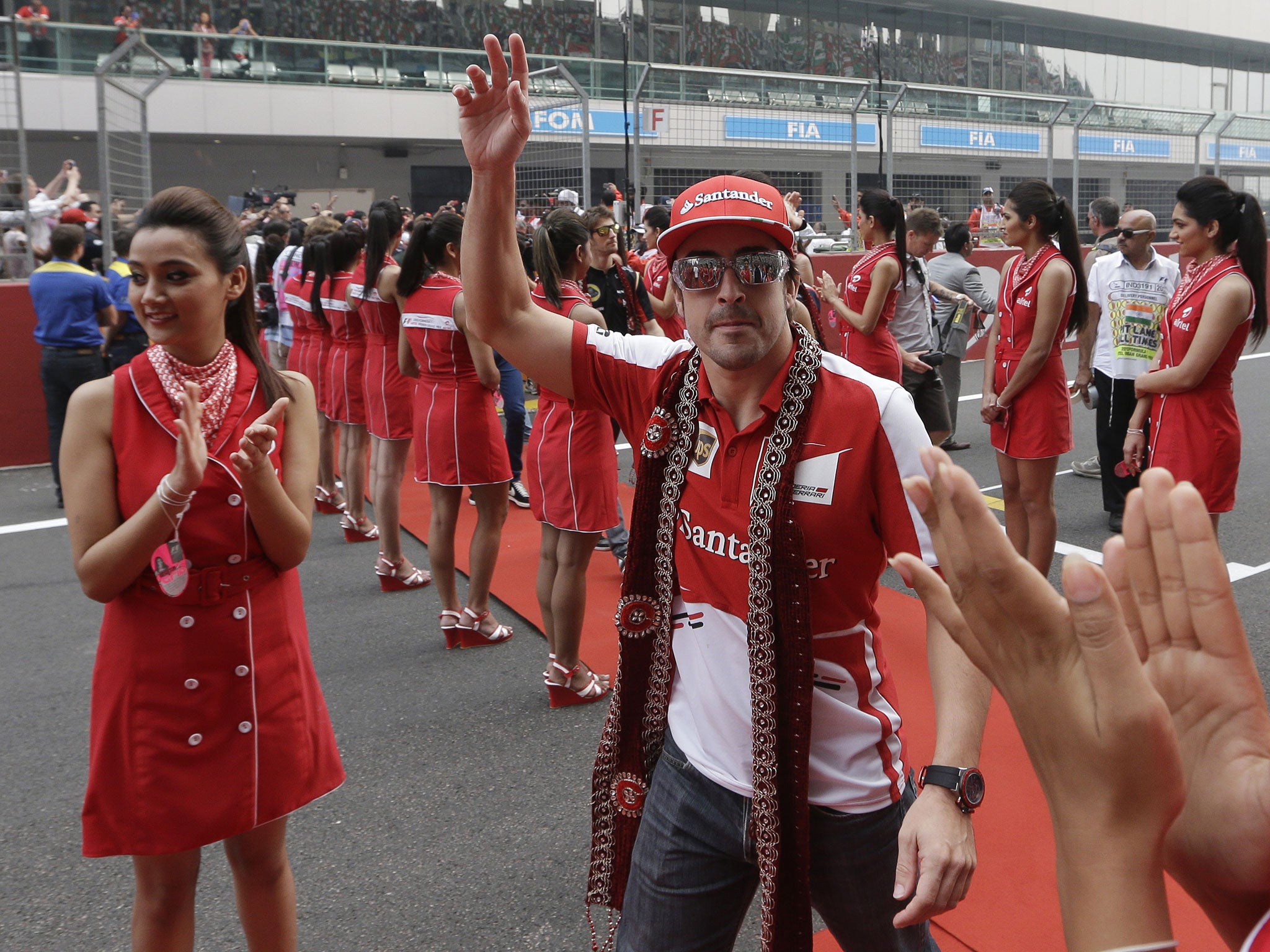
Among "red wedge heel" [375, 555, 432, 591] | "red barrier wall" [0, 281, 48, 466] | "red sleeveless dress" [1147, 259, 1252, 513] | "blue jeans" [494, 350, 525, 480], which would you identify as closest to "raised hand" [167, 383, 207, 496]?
"red sleeveless dress" [1147, 259, 1252, 513]

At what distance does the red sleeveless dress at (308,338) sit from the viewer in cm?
737

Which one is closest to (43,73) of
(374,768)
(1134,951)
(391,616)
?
(391,616)

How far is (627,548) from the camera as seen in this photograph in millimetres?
2016

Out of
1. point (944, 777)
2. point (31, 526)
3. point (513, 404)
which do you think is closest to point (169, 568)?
point (944, 777)

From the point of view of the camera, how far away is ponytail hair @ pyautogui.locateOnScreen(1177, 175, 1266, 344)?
14.3ft

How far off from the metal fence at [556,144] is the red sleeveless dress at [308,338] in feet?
12.2

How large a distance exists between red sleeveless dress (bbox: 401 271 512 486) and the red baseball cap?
328 centimetres

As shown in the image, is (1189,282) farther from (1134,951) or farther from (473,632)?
(1134,951)

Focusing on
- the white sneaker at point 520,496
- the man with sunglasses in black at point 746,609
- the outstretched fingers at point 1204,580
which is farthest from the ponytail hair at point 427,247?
the outstretched fingers at point 1204,580

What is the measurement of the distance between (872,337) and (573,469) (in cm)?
288

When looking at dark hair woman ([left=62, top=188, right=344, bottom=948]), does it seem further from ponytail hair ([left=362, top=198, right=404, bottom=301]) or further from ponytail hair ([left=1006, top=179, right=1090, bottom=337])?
ponytail hair ([left=1006, top=179, right=1090, bottom=337])

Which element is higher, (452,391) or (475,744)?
(452,391)

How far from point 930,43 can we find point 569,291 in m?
36.1

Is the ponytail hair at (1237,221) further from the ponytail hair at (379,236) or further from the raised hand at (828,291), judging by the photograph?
the ponytail hair at (379,236)
